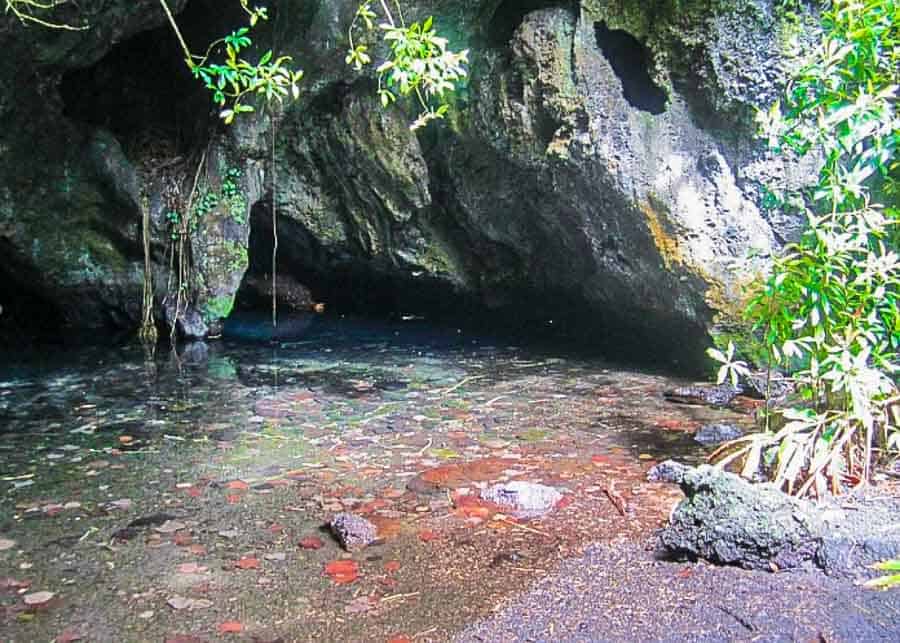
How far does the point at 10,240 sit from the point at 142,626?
7357 millimetres

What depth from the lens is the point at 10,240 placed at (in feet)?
28.7

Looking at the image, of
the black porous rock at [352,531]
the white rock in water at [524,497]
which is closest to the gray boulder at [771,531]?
the white rock in water at [524,497]

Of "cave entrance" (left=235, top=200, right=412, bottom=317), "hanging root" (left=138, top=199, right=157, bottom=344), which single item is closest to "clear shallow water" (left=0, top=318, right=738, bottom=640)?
"hanging root" (left=138, top=199, right=157, bottom=344)

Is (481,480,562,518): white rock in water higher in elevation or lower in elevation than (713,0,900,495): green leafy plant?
lower

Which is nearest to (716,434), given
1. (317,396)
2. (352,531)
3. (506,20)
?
(352,531)

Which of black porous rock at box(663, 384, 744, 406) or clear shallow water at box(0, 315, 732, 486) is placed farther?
black porous rock at box(663, 384, 744, 406)

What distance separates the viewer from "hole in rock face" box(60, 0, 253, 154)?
30.2ft

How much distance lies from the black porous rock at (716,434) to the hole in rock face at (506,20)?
15.2ft

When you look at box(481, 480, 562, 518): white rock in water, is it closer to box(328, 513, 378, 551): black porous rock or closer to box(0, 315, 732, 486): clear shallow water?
box(328, 513, 378, 551): black porous rock

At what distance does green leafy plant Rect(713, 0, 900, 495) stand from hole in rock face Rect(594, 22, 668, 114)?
10.4 ft

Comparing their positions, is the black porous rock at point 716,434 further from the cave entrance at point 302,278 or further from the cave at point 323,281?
the cave entrance at point 302,278

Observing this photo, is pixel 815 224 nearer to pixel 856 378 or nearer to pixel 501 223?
pixel 856 378

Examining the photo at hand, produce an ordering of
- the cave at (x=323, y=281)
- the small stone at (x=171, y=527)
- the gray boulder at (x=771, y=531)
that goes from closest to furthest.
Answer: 1. the gray boulder at (x=771, y=531)
2. the small stone at (x=171, y=527)
3. the cave at (x=323, y=281)

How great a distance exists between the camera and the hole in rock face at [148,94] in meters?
9.21
